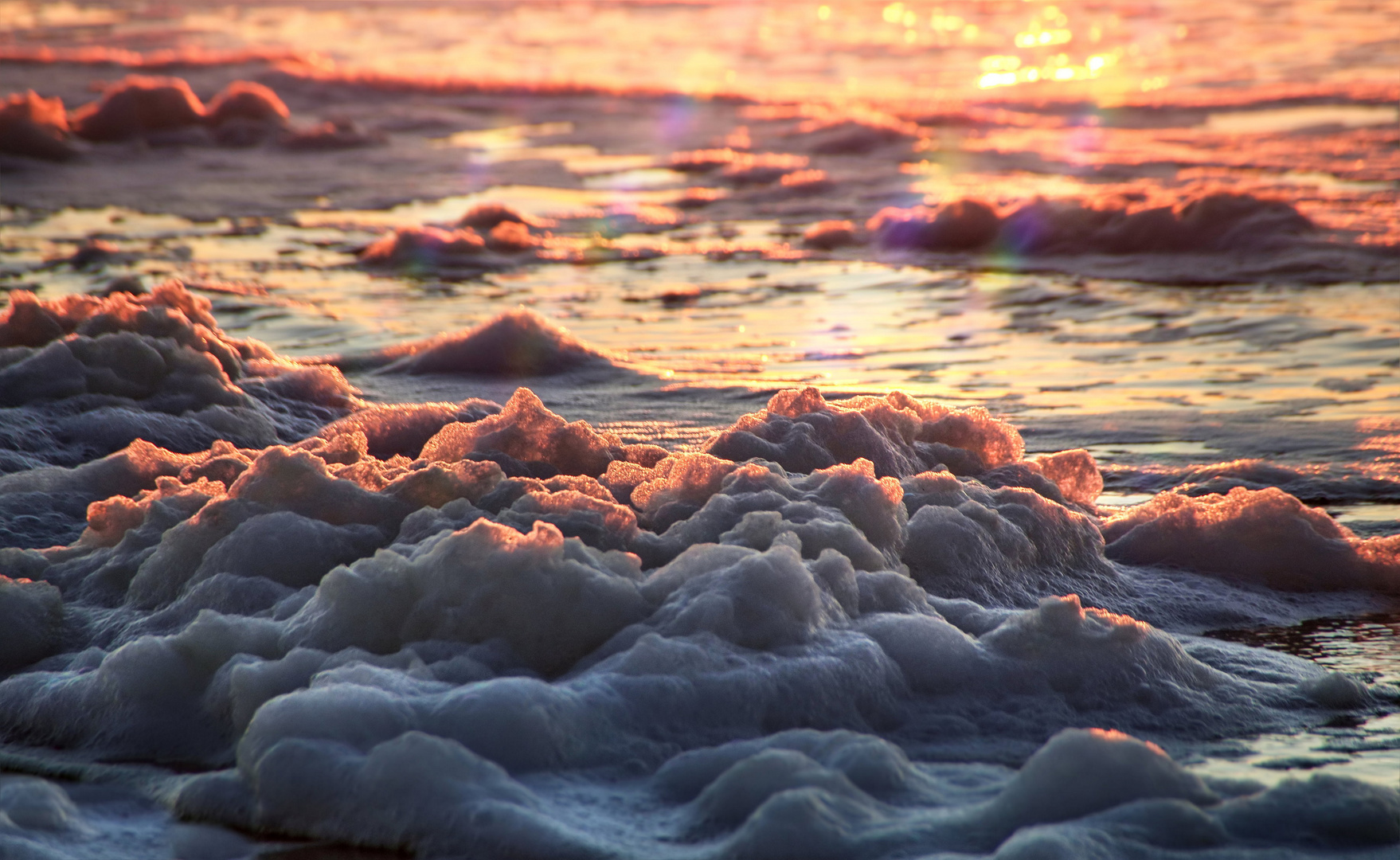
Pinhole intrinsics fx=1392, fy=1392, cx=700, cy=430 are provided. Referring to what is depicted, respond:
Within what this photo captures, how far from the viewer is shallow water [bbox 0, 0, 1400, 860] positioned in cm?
222

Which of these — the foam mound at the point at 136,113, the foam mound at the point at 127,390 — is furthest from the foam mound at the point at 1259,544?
the foam mound at the point at 136,113

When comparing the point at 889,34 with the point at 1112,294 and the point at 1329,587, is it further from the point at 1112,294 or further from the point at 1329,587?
the point at 1329,587

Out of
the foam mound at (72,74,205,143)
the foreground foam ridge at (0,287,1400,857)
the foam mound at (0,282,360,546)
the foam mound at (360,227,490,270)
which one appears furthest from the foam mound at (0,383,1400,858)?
the foam mound at (72,74,205,143)

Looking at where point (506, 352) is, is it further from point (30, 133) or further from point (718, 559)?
point (30, 133)

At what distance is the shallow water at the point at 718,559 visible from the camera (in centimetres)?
222

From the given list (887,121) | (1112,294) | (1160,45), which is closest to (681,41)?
(1160,45)

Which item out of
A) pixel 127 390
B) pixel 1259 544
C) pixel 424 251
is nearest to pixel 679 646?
pixel 1259 544

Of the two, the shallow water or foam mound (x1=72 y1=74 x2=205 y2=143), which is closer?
the shallow water

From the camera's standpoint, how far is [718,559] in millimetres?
2799

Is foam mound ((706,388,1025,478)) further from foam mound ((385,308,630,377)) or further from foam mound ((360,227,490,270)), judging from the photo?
foam mound ((360,227,490,270))

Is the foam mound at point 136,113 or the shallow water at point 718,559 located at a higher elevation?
the foam mound at point 136,113

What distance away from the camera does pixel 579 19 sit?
25.3 metres

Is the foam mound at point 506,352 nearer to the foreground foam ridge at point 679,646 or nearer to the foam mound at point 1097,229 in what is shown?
the foreground foam ridge at point 679,646

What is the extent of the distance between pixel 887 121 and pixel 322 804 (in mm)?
11906
